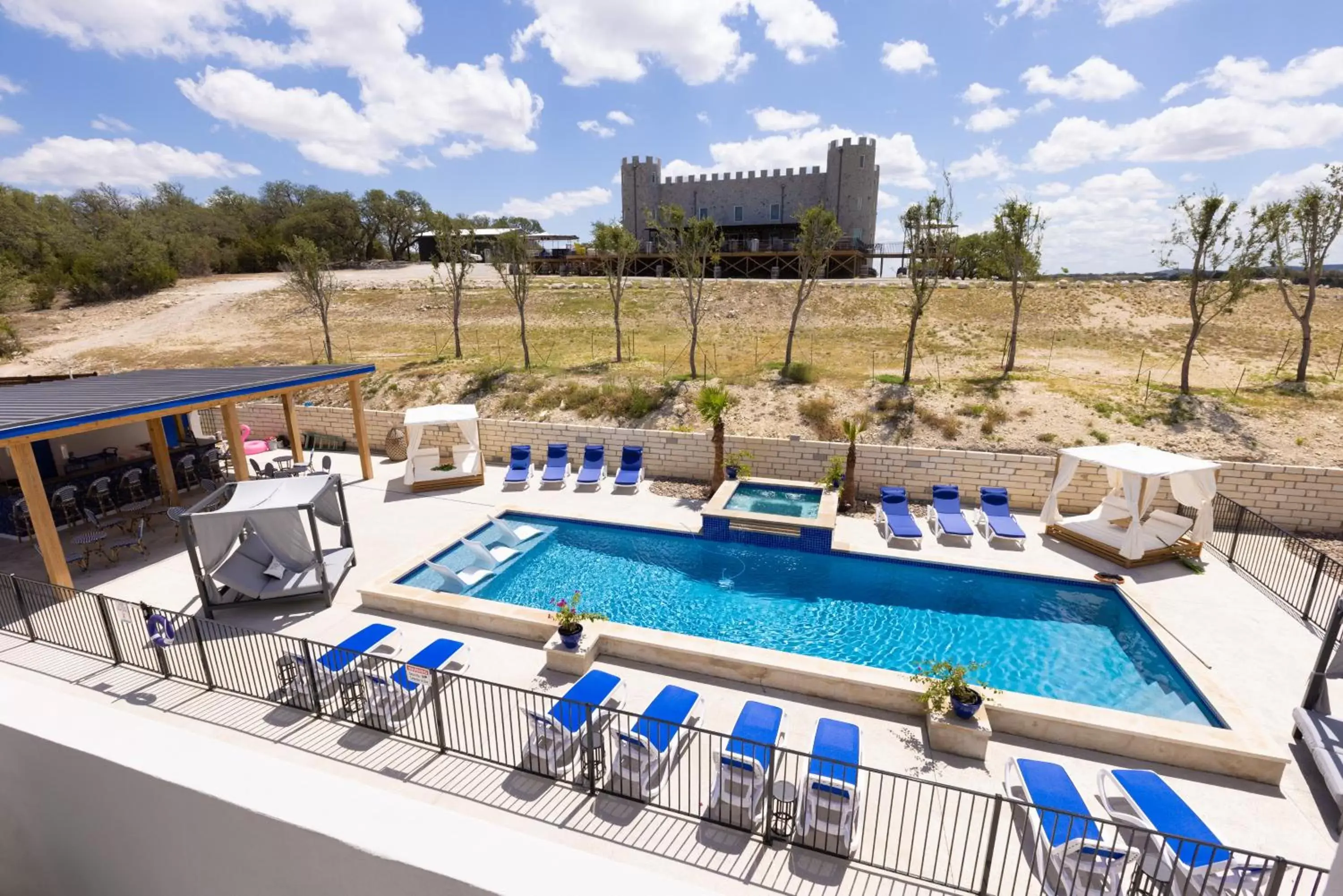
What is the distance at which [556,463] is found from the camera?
55.1ft

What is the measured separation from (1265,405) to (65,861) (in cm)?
2322

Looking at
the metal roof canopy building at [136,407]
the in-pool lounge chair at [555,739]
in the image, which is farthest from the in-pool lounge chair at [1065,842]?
the metal roof canopy building at [136,407]

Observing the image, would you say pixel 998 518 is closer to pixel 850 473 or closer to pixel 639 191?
pixel 850 473

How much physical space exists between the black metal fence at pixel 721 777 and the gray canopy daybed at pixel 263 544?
1112 millimetres

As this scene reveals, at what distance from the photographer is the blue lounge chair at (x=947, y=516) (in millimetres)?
12883

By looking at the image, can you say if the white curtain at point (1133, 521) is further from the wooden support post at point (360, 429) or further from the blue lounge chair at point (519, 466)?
the wooden support post at point (360, 429)

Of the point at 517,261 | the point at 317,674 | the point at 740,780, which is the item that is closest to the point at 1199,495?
the point at 740,780

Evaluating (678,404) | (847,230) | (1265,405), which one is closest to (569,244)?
(847,230)

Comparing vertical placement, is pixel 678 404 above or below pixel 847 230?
below

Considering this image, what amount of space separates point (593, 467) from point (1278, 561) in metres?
14.3

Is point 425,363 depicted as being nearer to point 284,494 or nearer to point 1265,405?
point 284,494

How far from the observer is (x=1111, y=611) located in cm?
1063

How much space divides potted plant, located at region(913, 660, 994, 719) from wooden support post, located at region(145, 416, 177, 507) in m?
16.4

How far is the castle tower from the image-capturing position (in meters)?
57.9
